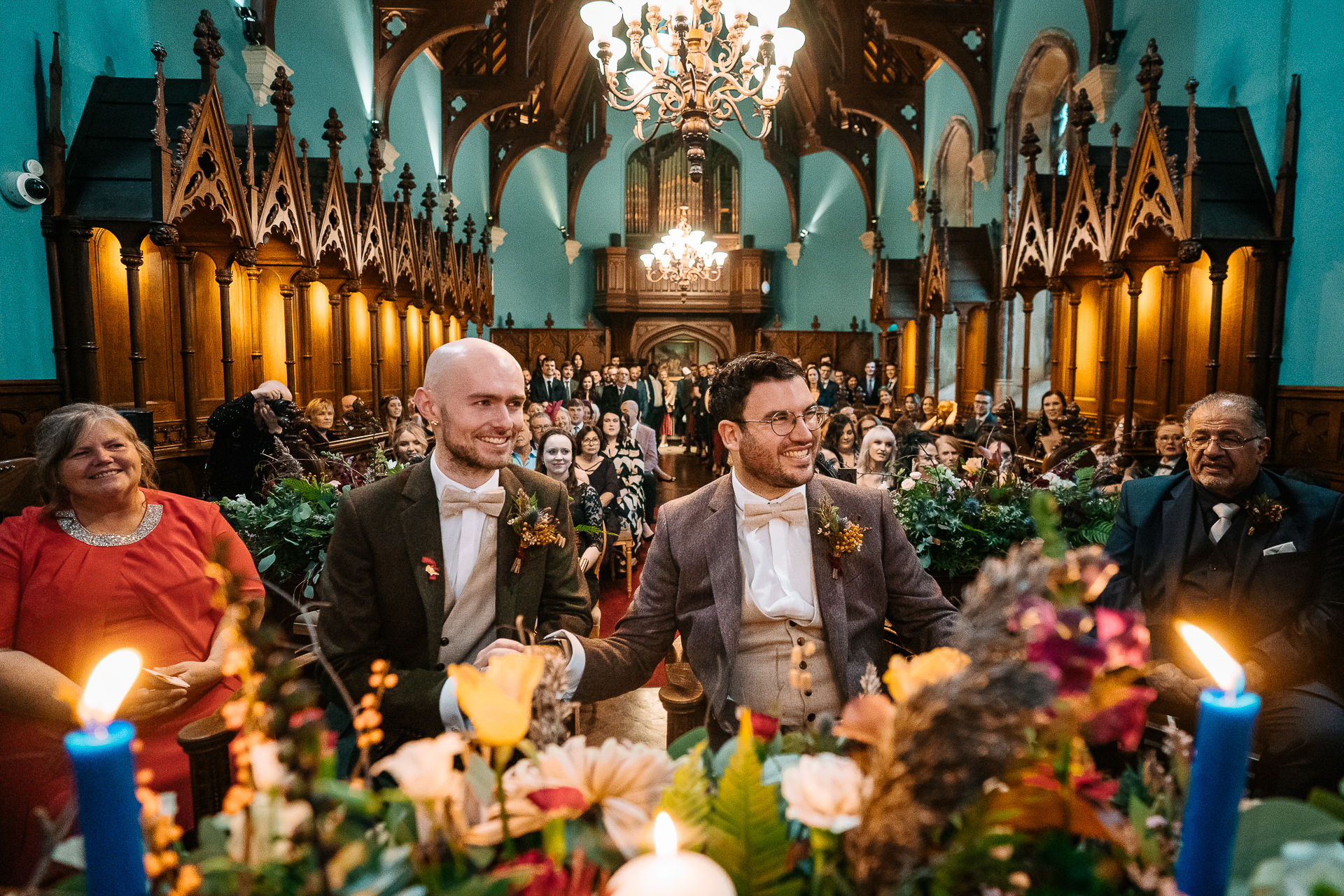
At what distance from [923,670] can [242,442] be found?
14.8 ft

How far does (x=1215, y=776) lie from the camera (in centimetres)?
64

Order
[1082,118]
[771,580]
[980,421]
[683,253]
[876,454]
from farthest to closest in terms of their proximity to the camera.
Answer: [683,253]
[980,421]
[1082,118]
[876,454]
[771,580]

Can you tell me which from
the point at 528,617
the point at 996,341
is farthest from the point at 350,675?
the point at 996,341

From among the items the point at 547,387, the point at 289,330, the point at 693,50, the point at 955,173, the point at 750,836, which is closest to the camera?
the point at 750,836

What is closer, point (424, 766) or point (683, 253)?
point (424, 766)

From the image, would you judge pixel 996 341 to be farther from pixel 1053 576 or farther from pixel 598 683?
pixel 1053 576

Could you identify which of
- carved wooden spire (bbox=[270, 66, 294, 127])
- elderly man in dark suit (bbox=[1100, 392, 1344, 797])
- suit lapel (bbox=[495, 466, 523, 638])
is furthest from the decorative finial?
elderly man in dark suit (bbox=[1100, 392, 1344, 797])

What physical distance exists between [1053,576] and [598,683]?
4.07ft

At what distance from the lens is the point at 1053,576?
62cm

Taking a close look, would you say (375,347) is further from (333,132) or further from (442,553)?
(442,553)

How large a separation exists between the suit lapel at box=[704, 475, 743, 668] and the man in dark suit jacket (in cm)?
1094

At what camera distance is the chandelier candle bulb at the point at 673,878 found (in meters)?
0.51

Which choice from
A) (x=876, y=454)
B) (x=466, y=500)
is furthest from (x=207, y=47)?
(x=876, y=454)

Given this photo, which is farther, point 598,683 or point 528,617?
point 528,617
